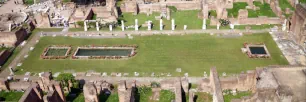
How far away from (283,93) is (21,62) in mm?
25775

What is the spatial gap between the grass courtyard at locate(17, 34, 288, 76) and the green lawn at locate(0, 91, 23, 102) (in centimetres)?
363

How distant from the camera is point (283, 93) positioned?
18.7 meters

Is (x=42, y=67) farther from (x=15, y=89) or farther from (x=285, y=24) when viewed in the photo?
(x=285, y=24)

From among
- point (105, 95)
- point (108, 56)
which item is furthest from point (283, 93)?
point (108, 56)

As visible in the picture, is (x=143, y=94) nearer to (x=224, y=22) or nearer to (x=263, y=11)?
(x=224, y=22)

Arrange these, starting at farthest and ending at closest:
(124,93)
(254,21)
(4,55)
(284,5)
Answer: (284,5) → (254,21) → (4,55) → (124,93)

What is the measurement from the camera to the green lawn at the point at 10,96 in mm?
28913

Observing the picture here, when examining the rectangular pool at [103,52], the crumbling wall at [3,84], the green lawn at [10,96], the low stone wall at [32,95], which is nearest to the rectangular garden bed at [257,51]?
the rectangular pool at [103,52]

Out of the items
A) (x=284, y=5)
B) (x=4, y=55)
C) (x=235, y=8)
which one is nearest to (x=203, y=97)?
(x=235, y=8)

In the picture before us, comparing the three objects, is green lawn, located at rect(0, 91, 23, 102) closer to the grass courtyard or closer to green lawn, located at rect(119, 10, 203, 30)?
the grass courtyard

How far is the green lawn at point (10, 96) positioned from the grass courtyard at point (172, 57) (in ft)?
11.9

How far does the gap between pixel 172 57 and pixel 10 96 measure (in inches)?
603

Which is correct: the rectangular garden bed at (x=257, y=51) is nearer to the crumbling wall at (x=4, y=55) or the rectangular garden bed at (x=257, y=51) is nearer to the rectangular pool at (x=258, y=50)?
the rectangular pool at (x=258, y=50)

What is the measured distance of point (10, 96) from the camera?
→ 2927 centimetres
